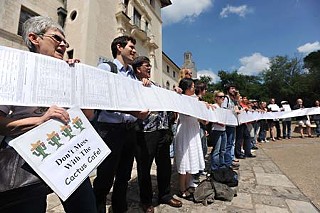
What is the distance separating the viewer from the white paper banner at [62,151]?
33.7 inches

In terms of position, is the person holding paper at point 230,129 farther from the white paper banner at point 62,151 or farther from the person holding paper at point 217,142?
the white paper banner at point 62,151

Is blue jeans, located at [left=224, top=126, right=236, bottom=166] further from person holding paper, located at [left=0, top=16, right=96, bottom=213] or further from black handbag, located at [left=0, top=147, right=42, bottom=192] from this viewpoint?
black handbag, located at [left=0, top=147, right=42, bottom=192]

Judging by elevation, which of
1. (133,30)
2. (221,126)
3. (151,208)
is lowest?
(151,208)

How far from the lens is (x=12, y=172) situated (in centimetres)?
92

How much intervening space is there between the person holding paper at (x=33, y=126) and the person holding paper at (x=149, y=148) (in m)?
1.11

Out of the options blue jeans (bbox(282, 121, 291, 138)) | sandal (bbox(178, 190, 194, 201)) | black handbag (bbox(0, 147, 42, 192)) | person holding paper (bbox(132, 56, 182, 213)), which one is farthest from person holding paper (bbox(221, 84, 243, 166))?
blue jeans (bbox(282, 121, 291, 138))

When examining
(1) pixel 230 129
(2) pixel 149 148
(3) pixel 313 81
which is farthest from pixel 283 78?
(2) pixel 149 148

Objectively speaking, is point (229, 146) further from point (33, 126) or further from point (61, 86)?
point (33, 126)

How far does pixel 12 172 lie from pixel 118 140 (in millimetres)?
1028

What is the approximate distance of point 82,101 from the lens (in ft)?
4.23

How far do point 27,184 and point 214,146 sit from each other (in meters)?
3.35

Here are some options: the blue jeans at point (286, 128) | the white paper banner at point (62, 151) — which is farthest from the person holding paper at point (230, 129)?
the blue jeans at point (286, 128)

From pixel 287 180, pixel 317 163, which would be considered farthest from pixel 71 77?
pixel 317 163

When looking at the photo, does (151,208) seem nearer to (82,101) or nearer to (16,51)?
(82,101)
